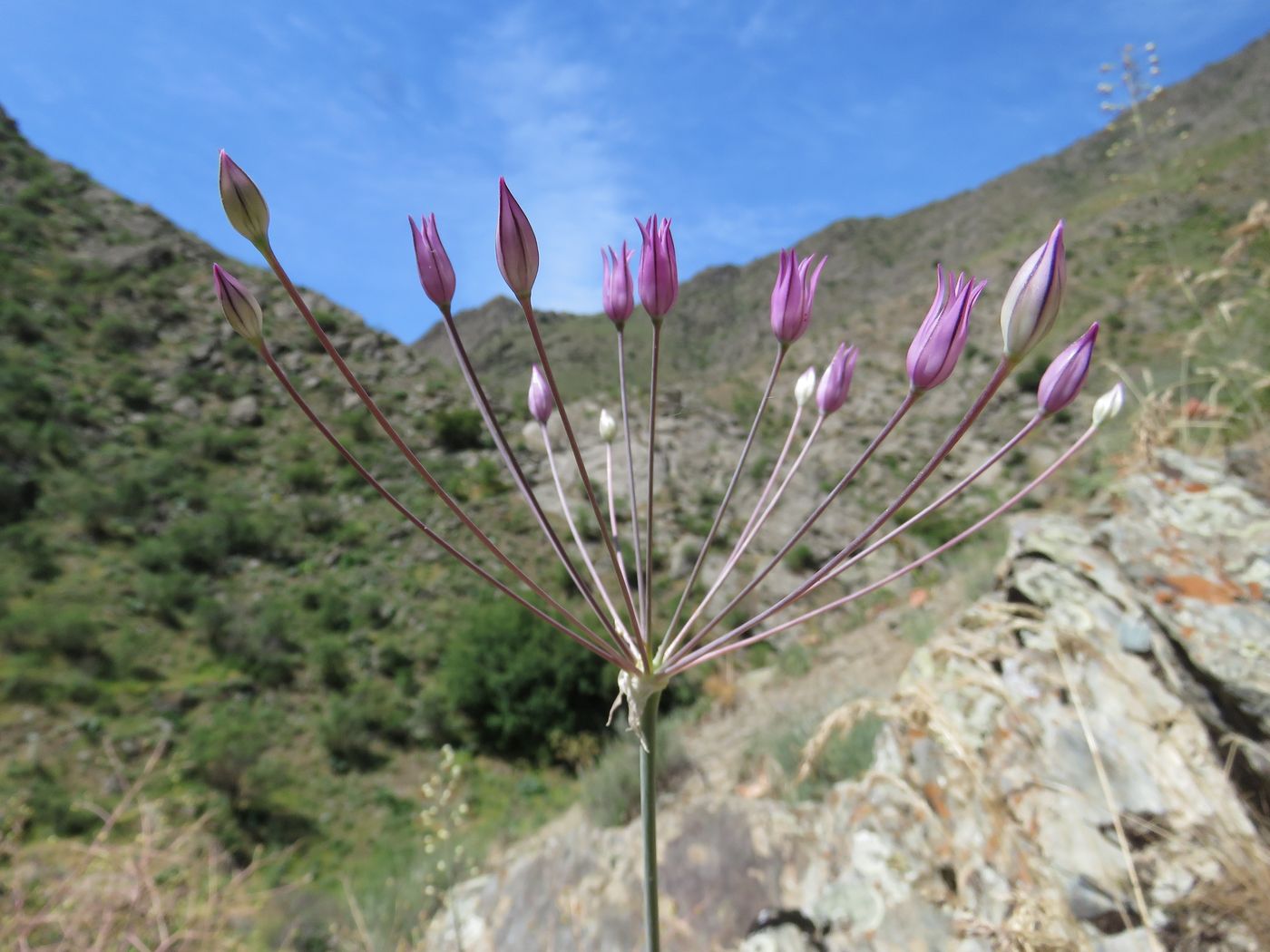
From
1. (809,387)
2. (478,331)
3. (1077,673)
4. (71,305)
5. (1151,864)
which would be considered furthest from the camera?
(478,331)

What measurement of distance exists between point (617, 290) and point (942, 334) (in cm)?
56

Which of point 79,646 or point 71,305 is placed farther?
point 71,305

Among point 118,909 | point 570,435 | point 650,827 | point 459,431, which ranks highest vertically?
point 459,431

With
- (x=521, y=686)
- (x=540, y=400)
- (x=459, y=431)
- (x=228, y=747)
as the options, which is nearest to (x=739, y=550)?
(x=540, y=400)

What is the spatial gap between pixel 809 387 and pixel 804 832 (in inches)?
119

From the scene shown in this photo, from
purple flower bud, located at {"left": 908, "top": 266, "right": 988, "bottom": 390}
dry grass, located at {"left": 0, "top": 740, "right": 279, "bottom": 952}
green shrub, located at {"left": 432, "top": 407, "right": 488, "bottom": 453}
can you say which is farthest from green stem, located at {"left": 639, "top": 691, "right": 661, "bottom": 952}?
green shrub, located at {"left": 432, "top": 407, "right": 488, "bottom": 453}

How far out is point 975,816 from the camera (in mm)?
2666

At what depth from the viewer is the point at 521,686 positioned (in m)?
13.9

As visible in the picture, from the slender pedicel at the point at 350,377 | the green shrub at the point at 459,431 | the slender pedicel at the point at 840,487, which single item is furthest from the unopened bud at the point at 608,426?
the green shrub at the point at 459,431

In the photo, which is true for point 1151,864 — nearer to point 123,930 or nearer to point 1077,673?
point 1077,673

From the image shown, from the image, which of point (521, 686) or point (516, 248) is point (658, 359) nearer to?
point (516, 248)

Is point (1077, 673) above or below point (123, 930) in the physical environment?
above

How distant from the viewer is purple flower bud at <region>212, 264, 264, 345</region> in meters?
0.87

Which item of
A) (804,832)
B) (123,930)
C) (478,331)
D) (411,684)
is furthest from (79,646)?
(478,331)
